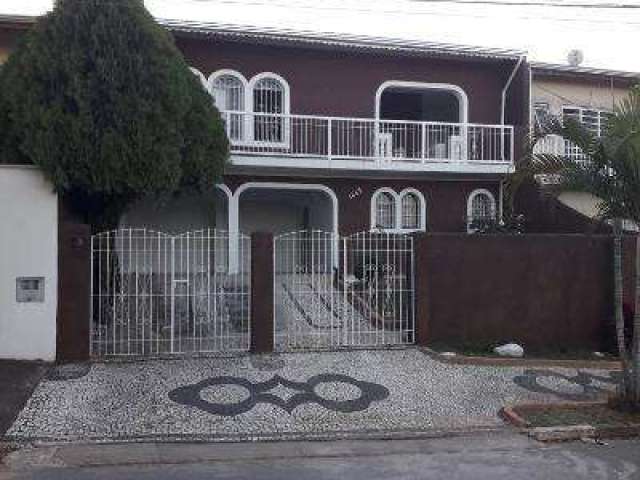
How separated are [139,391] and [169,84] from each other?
4.92m

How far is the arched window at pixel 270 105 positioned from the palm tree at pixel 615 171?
8.91 m

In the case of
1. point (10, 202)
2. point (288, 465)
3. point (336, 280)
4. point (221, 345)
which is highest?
point (10, 202)

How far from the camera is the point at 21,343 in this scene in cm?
1048

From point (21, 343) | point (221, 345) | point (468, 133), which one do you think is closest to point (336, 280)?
point (221, 345)

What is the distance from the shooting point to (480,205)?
19.4 m

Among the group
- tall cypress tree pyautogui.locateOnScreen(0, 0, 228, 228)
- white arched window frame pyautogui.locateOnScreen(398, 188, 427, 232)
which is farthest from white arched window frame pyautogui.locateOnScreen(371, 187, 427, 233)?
tall cypress tree pyautogui.locateOnScreen(0, 0, 228, 228)

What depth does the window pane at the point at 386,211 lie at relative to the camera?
61.5 ft

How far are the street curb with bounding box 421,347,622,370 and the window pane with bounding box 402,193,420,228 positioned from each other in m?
7.37

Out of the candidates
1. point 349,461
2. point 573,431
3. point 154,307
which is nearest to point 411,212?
point 154,307

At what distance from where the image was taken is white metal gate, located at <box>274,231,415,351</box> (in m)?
11.9

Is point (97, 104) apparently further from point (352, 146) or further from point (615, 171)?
point (352, 146)

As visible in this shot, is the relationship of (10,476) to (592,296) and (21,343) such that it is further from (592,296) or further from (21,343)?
(592,296)

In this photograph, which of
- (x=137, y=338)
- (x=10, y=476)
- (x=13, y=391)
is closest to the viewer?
(x=10, y=476)

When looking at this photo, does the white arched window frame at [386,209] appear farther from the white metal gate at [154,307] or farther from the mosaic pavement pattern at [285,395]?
the mosaic pavement pattern at [285,395]
